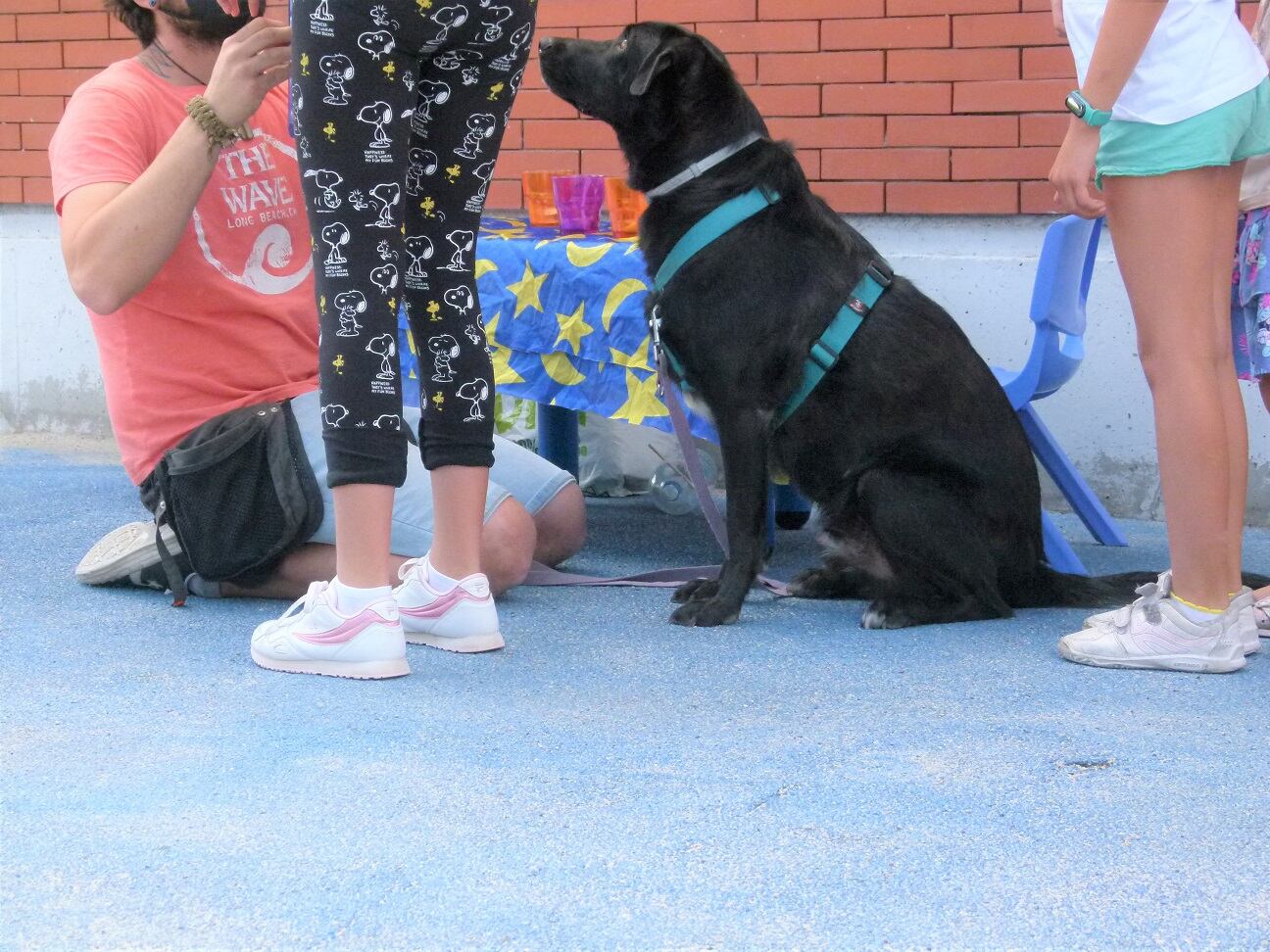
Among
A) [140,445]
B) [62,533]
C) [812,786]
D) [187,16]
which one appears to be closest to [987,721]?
[812,786]

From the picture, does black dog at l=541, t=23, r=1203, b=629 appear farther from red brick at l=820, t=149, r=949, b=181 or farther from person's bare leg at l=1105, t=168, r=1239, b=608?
red brick at l=820, t=149, r=949, b=181

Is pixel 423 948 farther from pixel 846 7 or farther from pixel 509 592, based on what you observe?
pixel 846 7

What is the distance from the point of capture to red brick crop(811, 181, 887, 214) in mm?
3879

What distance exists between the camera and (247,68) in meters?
2.24

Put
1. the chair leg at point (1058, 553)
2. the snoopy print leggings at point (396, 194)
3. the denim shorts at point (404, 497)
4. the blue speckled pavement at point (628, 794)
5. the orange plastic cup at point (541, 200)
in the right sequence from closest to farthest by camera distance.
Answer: the blue speckled pavement at point (628, 794) < the snoopy print leggings at point (396, 194) < the denim shorts at point (404, 497) < the chair leg at point (1058, 553) < the orange plastic cup at point (541, 200)

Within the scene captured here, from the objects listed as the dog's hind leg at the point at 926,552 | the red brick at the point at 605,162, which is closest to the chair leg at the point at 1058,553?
the dog's hind leg at the point at 926,552

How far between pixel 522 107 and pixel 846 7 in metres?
1.07

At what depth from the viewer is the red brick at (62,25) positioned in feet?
15.4

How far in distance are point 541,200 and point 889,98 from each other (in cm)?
113

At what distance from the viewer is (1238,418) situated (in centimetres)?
229

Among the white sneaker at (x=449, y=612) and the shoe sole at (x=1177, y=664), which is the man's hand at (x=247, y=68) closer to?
the white sneaker at (x=449, y=612)

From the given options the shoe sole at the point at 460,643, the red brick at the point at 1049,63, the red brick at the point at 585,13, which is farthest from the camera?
the red brick at the point at 585,13

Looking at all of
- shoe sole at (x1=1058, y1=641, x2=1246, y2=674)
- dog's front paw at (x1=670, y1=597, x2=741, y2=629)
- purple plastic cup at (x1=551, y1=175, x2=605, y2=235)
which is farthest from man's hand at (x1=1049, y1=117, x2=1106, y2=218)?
purple plastic cup at (x1=551, y1=175, x2=605, y2=235)

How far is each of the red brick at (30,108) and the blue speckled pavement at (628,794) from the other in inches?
112
